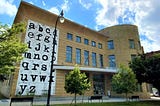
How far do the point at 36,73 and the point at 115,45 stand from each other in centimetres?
2237

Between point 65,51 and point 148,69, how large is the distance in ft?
51.0

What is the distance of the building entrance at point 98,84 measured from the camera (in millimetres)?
35000

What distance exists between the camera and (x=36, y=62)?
27.1 meters

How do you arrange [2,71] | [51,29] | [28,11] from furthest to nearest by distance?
[51,29] → [28,11] → [2,71]

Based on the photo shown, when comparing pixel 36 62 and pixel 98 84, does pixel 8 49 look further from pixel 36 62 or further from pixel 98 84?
pixel 98 84

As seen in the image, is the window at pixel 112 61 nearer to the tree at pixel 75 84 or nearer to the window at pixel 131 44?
the window at pixel 131 44

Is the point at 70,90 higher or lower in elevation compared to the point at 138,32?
lower

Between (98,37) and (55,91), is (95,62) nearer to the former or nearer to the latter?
(98,37)

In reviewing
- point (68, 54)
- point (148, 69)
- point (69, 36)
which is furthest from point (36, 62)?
point (148, 69)

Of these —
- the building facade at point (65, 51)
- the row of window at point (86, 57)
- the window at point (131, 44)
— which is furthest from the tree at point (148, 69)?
the window at point (131, 44)

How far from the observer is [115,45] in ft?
134

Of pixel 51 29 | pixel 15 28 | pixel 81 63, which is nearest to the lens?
pixel 15 28

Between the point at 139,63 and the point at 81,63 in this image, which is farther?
the point at 81,63

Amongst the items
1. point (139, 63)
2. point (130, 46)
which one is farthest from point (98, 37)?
point (139, 63)
